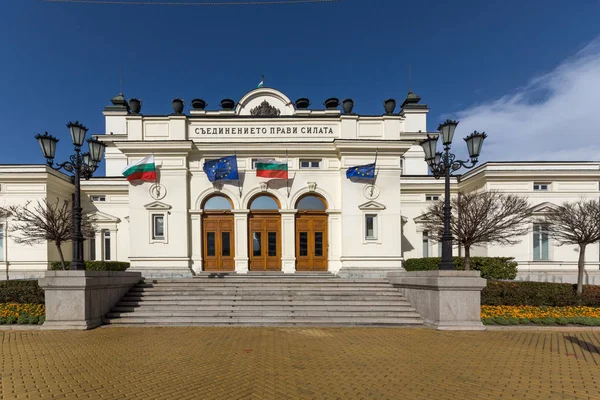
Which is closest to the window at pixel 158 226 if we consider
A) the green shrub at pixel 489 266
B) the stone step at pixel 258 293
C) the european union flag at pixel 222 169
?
the european union flag at pixel 222 169

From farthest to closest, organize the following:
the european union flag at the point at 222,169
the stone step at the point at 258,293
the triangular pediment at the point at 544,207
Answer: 1. the triangular pediment at the point at 544,207
2. the european union flag at the point at 222,169
3. the stone step at the point at 258,293

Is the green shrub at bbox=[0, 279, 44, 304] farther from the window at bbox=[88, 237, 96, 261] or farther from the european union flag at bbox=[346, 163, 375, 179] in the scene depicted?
the european union flag at bbox=[346, 163, 375, 179]

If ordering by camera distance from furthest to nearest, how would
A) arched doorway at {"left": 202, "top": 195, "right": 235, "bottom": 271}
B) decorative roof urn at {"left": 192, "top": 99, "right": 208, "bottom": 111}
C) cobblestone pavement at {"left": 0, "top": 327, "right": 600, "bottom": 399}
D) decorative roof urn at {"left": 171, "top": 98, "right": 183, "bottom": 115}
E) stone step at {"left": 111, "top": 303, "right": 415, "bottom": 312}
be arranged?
decorative roof urn at {"left": 192, "top": 99, "right": 208, "bottom": 111} < decorative roof urn at {"left": 171, "top": 98, "right": 183, "bottom": 115} < arched doorway at {"left": 202, "top": 195, "right": 235, "bottom": 271} < stone step at {"left": 111, "top": 303, "right": 415, "bottom": 312} < cobblestone pavement at {"left": 0, "top": 327, "right": 600, "bottom": 399}

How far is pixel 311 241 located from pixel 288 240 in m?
1.26

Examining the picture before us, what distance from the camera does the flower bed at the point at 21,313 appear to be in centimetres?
1011

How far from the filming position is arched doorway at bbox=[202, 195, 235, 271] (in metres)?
17.0

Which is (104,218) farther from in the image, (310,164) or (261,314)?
(261,314)

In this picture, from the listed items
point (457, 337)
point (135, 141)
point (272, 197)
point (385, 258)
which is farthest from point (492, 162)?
point (135, 141)

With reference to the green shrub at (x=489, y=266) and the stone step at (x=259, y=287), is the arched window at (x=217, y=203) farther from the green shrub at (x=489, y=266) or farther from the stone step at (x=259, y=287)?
the green shrub at (x=489, y=266)

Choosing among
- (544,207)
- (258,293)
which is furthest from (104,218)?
(544,207)

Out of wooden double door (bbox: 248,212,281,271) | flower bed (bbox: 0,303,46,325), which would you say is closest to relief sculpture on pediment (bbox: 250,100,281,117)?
wooden double door (bbox: 248,212,281,271)

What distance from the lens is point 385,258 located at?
16.6 m

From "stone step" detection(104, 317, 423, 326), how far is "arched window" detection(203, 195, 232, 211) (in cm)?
741

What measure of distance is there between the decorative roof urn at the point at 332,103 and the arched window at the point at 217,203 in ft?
52.8
